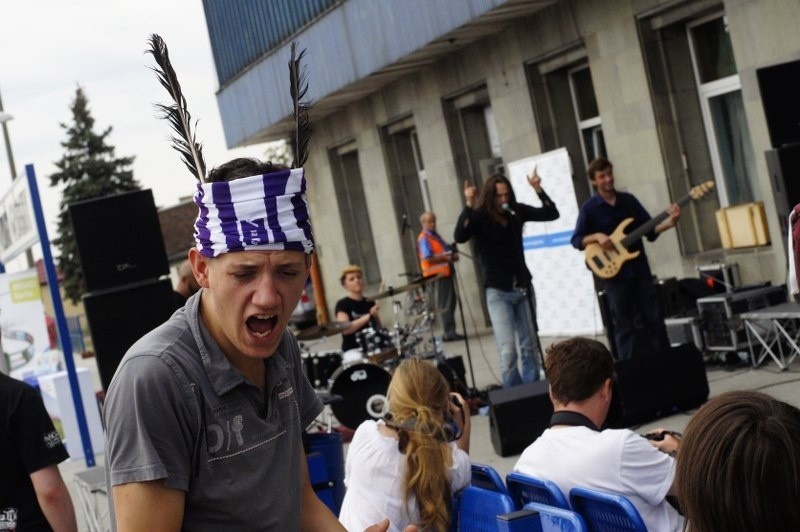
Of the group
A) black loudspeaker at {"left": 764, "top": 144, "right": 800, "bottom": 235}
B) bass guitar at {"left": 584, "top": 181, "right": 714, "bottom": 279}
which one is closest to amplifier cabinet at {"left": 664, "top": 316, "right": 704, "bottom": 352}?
bass guitar at {"left": 584, "top": 181, "right": 714, "bottom": 279}

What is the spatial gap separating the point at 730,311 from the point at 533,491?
624 centimetres

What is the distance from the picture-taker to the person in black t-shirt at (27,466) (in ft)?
14.0

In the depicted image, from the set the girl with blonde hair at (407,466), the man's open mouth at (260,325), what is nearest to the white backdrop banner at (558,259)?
the girl with blonde hair at (407,466)

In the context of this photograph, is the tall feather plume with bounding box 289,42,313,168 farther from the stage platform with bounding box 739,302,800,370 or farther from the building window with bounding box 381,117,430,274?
the building window with bounding box 381,117,430,274

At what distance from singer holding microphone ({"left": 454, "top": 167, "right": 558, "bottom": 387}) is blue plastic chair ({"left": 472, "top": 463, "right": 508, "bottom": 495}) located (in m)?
5.25

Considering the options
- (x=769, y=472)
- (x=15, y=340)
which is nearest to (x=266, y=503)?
(x=769, y=472)

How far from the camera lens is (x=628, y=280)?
982 centimetres

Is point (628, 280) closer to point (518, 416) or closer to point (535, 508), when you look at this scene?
point (518, 416)

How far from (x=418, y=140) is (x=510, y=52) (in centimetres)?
399

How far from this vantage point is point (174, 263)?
58188 mm

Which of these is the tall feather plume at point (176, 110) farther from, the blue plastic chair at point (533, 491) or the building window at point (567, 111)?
the building window at point (567, 111)

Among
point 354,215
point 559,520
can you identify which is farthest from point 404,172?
point 559,520

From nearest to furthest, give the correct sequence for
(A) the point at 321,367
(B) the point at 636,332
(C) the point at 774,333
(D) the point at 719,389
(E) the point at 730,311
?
(D) the point at 719,389, (B) the point at 636,332, (C) the point at 774,333, (E) the point at 730,311, (A) the point at 321,367

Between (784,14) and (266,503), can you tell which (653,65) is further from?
(266,503)
